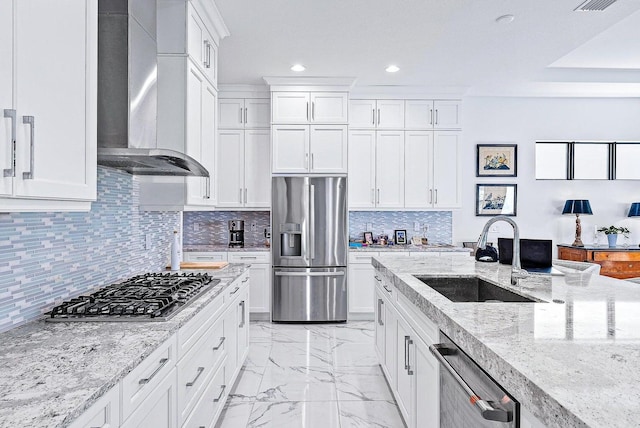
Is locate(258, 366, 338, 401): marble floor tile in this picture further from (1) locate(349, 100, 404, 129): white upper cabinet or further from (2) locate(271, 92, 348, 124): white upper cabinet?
(1) locate(349, 100, 404, 129): white upper cabinet

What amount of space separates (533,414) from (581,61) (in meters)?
5.05

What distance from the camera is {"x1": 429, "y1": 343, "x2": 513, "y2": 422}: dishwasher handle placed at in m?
1.06

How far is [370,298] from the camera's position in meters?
4.89

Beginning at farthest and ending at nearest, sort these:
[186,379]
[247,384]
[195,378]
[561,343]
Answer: [247,384], [195,378], [186,379], [561,343]

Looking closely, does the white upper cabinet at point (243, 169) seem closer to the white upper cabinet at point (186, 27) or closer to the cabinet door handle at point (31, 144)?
the white upper cabinet at point (186, 27)

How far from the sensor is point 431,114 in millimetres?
5125

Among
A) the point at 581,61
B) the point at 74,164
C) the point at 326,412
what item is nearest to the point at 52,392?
the point at 74,164

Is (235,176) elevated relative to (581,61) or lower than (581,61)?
lower

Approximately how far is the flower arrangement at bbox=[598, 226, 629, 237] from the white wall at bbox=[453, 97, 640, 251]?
9cm

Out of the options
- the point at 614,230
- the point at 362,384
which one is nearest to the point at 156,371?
the point at 362,384

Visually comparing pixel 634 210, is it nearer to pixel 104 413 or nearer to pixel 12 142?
pixel 104 413

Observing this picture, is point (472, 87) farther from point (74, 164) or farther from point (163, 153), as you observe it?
point (74, 164)

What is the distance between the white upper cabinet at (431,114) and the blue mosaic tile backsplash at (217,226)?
2179mm

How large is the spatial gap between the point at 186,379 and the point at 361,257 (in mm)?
3272
